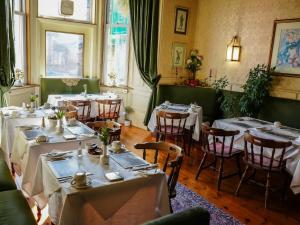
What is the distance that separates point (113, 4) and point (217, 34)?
2.73 m

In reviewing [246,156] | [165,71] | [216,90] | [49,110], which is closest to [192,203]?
[246,156]

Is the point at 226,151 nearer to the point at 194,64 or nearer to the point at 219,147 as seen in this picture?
the point at 219,147

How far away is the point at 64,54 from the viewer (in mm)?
7316

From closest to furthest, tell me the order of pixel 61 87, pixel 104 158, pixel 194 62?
pixel 104 158 < pixel 194 62 < pixel 61 87

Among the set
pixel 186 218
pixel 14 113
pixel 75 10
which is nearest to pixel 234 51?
pixel 75 10

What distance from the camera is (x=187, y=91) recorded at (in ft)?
21.6

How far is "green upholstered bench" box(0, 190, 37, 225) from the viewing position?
7.33 ft

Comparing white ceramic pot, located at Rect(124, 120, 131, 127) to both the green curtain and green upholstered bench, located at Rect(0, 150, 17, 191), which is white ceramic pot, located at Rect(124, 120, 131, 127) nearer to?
the green curtain

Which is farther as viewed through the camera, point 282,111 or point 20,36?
point 20,36

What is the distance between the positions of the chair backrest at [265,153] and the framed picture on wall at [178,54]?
3.31 m

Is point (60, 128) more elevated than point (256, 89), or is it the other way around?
point (256, 89)

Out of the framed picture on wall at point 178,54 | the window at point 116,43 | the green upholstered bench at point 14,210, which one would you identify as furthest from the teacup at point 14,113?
the framed picture on wall at point 178,54

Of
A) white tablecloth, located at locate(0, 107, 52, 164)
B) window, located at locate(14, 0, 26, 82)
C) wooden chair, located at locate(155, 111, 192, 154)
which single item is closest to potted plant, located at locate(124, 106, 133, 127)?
wooden chair, located at locate(155, 111, 192, 154)

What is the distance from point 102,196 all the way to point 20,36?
5462mm
